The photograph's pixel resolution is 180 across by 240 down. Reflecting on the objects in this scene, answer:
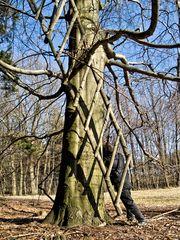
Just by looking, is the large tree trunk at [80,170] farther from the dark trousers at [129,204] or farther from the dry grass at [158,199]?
the dry grass at [158,199]

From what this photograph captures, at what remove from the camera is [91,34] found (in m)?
6.12

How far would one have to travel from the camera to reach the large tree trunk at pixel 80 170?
5.45 m

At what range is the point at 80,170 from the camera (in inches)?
222

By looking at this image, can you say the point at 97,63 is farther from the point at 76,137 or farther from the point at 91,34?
the point at 76,137

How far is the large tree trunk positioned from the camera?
5.45m

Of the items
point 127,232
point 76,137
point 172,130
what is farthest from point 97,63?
point 172,130

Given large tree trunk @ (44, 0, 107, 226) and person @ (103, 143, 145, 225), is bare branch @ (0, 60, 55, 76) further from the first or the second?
person @ (103, 143, 145, 225)

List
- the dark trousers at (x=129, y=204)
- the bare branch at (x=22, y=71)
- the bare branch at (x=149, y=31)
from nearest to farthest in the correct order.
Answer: the bare branch at (x=149, y=31), the bare branch at (x=22, y=71), the dark trousers at (x=129, y=204)

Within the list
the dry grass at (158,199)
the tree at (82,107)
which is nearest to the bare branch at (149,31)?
the tree at (82,107)

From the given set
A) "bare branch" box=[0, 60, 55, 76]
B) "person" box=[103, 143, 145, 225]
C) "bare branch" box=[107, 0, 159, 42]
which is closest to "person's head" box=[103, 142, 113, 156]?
"person" box=[103, 143, 145, 225]

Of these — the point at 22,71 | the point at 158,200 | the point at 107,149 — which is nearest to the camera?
the point at 22,71

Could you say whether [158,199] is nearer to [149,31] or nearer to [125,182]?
[125,182]

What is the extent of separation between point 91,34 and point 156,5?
195 cm

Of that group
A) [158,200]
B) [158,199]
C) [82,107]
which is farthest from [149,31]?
[158,199]
